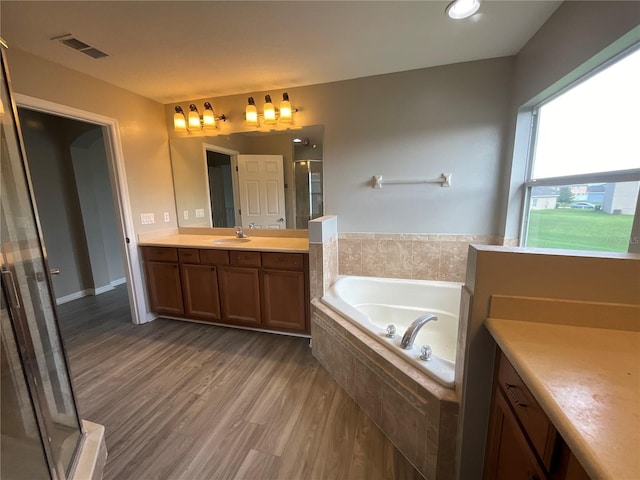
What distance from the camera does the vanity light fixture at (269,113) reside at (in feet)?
8.26

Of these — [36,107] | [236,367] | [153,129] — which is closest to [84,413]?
[236,367]

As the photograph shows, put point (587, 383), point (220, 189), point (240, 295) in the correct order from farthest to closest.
Answer: 1. point (220, 189)
2. point (240, 295)
3. point (587, 383)

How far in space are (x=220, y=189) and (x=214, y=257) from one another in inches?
35.5

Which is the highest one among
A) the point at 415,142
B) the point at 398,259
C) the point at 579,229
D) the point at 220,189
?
the point at 415,142

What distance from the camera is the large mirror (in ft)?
8.85

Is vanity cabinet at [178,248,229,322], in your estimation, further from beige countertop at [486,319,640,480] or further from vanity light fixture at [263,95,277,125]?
beige countertop at [486,319,640,480]

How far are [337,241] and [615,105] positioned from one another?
1.98 m

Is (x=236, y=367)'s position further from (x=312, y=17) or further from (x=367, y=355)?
(x=312, y=17)

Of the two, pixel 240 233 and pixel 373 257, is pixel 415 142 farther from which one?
pixel 240 233

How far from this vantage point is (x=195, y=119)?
282 cm

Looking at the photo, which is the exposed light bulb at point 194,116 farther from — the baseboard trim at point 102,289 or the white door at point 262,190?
the baseboard trim at point 102,289

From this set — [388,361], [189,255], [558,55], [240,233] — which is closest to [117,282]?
[189,255]

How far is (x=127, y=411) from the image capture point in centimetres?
167

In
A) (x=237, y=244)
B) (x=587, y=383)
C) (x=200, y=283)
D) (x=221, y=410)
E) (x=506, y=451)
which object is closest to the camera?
(x=587, y=383)
